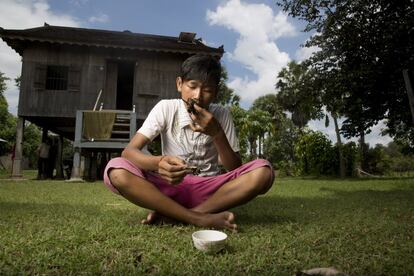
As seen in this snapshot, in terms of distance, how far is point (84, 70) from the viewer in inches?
476

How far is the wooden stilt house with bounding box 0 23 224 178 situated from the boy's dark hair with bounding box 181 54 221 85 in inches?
321

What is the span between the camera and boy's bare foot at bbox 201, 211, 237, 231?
2.36m

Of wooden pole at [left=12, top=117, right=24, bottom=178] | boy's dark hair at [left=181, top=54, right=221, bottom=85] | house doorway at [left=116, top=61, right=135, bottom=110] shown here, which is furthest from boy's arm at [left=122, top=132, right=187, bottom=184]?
house doorway at [left=116, top=61, right=135, bottom=110]

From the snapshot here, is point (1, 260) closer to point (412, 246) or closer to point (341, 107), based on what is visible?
point (412, 246)

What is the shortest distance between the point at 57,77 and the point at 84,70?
122 cm

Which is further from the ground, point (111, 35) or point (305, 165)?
point (111, 35)

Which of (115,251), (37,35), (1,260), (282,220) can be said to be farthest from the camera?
(37,35)

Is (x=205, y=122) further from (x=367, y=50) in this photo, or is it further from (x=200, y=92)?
(x=367, y=50)

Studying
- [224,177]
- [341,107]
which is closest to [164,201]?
[224,177]

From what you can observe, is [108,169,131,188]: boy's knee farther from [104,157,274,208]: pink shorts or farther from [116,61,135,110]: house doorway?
[116,61,135,110]: house doorway

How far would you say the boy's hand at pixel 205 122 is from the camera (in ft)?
7.51

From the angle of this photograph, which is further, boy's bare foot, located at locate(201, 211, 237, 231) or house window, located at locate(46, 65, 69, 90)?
house window, located at locate(46, 65, 69, 90)

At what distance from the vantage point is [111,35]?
43.2 ft

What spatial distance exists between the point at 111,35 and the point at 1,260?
1270 centimetres
